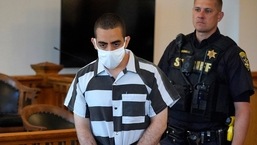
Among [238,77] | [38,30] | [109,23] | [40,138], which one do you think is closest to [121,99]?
[109,23]

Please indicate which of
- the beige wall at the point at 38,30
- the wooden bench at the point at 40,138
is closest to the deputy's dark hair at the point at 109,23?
the wooden bench at the point at 40,138

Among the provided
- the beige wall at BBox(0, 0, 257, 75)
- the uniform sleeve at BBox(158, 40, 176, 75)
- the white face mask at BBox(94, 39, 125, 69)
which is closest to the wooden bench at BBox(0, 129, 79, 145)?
the uniform sleeve at BBox(158, 40, 176, 75)

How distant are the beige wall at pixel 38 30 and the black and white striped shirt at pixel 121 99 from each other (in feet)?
14.2

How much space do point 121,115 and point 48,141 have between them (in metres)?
0.98

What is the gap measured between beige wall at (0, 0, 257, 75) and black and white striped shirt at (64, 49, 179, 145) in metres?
4.33

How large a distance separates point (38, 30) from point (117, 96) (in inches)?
179

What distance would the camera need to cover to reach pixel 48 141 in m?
2.94

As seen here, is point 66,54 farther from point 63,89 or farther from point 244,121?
point 244,121

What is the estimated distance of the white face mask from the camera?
6.79 feet

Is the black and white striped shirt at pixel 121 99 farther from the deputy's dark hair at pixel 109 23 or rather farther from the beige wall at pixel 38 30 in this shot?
the beige wall at pixel 38 30

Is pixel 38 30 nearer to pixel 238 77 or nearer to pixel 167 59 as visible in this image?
pixel 167 59

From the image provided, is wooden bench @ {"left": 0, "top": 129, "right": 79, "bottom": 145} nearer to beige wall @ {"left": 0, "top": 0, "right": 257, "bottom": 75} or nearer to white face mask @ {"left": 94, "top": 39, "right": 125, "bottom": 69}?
white face mask @ {"left": 94, "top": 39, "right": 125, "bottom": 69}

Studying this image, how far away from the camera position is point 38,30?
Answer: 21.2ft

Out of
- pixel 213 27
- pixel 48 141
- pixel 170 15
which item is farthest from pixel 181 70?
pixel 170 15
